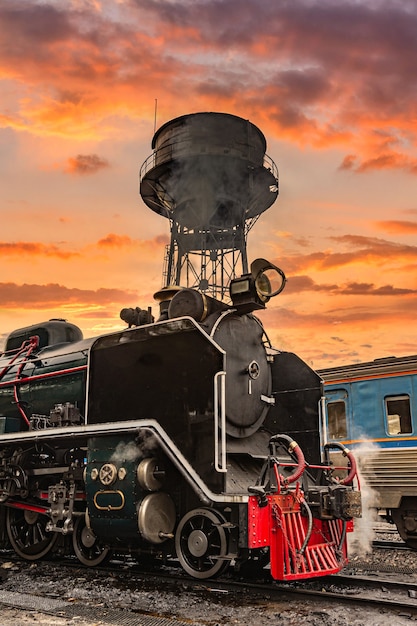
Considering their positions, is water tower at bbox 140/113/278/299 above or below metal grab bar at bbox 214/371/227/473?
above

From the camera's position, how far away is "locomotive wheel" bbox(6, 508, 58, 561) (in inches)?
290

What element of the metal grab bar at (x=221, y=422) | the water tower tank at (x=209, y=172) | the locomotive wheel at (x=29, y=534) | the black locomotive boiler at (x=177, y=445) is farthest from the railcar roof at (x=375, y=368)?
the water tower tank at (x=209, y=172)

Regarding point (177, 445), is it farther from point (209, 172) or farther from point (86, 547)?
point (209, 172)

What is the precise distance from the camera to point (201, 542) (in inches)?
219

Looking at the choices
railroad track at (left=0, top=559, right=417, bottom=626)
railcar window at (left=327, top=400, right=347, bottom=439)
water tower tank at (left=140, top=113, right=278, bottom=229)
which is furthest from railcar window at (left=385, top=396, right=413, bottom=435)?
water tower tank at (left=140, top=113, right=278, bottom=229)

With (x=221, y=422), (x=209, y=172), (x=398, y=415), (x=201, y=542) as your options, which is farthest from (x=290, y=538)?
(x=209, y=172)

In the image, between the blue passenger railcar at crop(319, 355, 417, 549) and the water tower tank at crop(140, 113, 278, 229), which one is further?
the water tower tank at crop(140, 113, 278, 229)

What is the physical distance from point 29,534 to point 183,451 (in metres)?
3.25

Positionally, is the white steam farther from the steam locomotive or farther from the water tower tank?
the water tower tank

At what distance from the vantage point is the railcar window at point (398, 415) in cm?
1011

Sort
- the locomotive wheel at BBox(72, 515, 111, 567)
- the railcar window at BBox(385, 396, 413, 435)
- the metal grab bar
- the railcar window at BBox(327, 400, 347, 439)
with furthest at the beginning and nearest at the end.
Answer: the railcar window at BBox(327, 400, 347, 439) < the railcar window at BBox(385, 396, 413, 435) < the locomotive wheel at BBox(72, 515, 111, 567) < the metal grab bar

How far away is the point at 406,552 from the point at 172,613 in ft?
18.0

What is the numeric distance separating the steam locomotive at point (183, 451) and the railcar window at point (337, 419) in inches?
150

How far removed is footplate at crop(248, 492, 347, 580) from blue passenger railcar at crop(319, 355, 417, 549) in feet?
12.7
